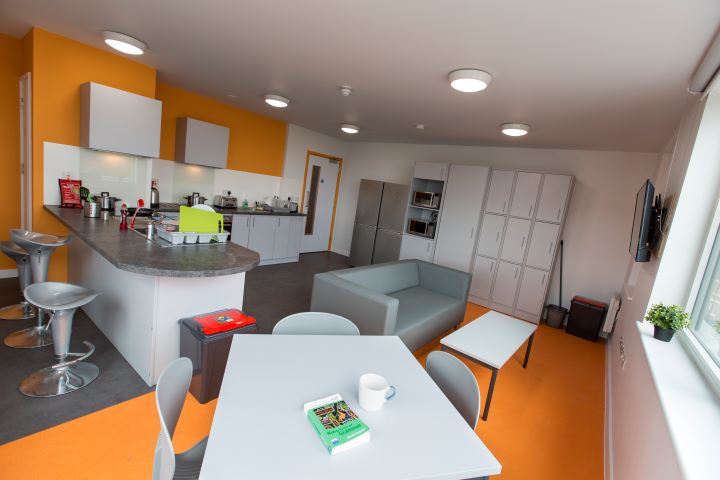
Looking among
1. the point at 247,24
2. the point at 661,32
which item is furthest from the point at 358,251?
the point at 661,32

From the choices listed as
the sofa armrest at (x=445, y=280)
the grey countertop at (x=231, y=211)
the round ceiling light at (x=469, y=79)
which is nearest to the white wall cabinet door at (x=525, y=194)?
the sofa armrest at (x=445, y=280)

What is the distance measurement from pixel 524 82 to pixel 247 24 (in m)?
2.14

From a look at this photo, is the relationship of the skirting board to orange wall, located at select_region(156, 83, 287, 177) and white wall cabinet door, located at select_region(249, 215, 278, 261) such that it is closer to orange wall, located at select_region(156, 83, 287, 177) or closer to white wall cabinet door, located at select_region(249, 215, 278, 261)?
orange wall, located at select_region(156, 83, 287, 177)

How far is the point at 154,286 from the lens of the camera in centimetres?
216

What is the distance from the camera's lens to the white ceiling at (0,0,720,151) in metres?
1.76

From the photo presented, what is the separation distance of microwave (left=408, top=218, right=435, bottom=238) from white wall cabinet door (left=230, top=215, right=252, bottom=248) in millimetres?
2738

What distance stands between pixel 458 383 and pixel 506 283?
389 centimetres

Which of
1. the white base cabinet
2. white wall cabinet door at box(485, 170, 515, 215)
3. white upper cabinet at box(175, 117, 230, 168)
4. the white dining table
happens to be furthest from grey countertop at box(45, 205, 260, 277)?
→ white wall cabinet door at box(485, 170, 515, 215)

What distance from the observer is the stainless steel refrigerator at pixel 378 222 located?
5.96 metres

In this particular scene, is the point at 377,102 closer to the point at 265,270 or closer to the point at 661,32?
the point at 661,32

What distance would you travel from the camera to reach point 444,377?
162cm

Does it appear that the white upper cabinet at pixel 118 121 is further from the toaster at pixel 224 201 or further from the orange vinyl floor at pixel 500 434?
the orange vinyl floor at pixel 500 434

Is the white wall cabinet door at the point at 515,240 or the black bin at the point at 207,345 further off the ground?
the white wall cabinet door at the point at 515,240

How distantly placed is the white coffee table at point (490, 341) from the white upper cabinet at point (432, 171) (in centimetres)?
277
